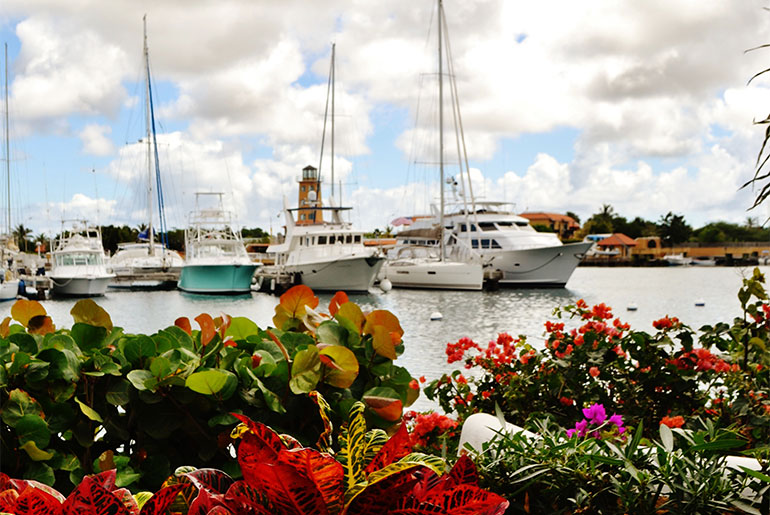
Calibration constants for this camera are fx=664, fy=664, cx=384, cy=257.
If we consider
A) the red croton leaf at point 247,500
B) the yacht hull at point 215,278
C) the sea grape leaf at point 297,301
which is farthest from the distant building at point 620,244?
the red croton leaf at point 247,500

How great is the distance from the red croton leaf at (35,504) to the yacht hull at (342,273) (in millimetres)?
31944

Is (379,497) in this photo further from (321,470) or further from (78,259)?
(78,259)

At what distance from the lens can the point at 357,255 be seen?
110 ft

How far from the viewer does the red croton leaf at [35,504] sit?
2.41 feet

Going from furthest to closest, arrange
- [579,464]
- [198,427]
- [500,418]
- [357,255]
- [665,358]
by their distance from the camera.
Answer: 1. [357,255]
2. [665,358]
3. [198,427]
4. [500,418]
5. [579,464]

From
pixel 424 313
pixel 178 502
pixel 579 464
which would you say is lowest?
pixel 424 313

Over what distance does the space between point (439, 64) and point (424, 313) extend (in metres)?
17.7

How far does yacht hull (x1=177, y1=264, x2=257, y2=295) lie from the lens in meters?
34.7

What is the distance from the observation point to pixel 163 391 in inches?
65.9

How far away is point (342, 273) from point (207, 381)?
32.3 m

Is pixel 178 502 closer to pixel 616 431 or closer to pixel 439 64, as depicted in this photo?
pixel 616 431

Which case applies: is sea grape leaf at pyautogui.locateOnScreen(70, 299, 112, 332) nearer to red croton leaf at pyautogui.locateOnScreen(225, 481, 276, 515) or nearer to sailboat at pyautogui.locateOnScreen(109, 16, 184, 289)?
red croton leaf at pyautogui.locateOnScreen(225, 481, 276, 515)

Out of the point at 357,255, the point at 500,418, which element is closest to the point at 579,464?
the point at 500,418

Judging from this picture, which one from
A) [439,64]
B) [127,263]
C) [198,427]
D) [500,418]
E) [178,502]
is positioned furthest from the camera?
[127,263]
